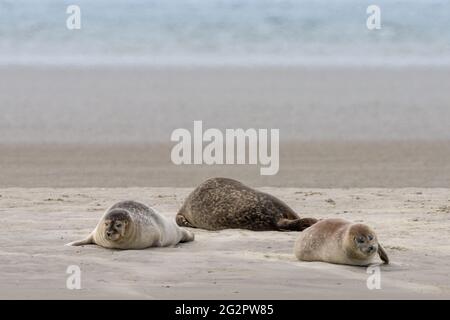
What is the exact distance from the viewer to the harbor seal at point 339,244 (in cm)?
→ 780

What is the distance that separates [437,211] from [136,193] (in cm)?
347

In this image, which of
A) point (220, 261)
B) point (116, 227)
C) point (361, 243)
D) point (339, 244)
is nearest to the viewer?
point (361, 243)

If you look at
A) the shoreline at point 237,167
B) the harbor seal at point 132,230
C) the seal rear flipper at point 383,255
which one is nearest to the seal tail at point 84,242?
the harbor seal at point 132,230

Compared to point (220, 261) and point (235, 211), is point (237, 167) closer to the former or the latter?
point (235, 211)

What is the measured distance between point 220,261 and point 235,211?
207cm

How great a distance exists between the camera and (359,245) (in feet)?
25.6

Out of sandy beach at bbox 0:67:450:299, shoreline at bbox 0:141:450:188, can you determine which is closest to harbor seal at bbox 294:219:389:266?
sandy beach at bbox 0:67:450:299

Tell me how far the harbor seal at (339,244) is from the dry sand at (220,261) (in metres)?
0.10

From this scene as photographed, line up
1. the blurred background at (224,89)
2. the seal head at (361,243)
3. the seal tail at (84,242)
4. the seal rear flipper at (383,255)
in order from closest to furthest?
1. the seal head at (361,243)
2. the seal rear flipper at (383,255)
3. the seal tail at (84,242)
4. the blurred background at (224,89)

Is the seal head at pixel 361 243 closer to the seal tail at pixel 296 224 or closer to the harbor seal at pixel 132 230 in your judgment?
the harbor seal at pixel 132 230

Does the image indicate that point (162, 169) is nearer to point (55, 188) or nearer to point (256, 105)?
point (55, 188)

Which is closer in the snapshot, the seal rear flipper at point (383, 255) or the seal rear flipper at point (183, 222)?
the seal rear flipper at point (383, 255)

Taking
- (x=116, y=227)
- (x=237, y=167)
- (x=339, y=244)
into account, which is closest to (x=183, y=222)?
(x=116, y=227)

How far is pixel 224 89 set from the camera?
2205 cm
